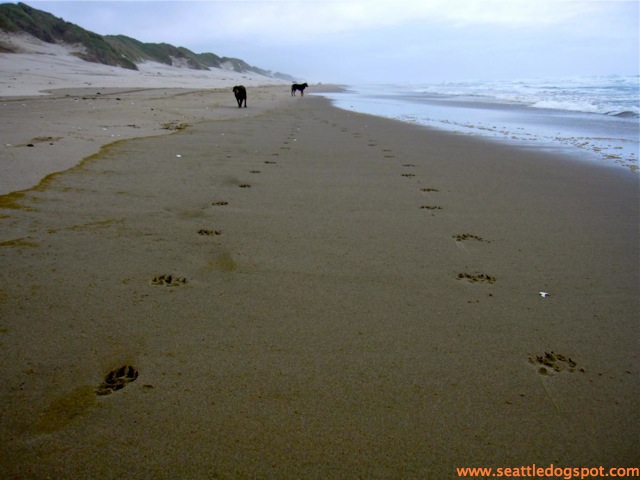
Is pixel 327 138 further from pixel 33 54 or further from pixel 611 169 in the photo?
pixel 33 54

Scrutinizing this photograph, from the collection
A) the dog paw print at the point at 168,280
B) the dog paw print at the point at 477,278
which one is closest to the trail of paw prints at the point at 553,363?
the dog paw print at the point at 477,278

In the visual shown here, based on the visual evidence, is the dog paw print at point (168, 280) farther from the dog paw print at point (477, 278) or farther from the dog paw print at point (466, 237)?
the dog paw print at point (466, 237)

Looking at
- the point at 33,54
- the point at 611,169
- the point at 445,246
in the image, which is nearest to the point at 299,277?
the point at 445,246

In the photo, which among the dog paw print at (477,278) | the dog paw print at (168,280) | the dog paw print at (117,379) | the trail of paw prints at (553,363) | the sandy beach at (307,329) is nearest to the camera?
the sandy beach at (307,329)

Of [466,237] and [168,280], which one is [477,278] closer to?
[466,237]

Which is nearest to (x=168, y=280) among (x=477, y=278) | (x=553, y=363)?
(x=477, y=278)

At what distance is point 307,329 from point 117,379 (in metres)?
0.93

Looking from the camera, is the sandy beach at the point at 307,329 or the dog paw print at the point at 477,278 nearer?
the sandy beach at the point at 307,329

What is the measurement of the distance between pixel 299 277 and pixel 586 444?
1.76 metres

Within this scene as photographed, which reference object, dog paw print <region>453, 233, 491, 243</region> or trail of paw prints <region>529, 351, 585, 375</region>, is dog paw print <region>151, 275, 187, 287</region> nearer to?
trail of paw prints <region>529, 351, 585, 375</region>

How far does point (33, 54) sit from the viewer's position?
1131 inches

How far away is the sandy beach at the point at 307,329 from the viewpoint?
1.57 meters

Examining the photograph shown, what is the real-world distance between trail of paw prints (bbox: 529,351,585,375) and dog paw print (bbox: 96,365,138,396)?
1.90 meters

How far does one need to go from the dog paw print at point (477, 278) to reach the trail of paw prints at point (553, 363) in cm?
79
